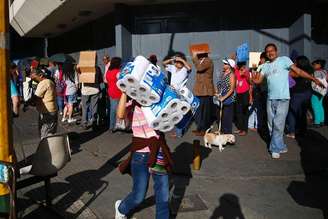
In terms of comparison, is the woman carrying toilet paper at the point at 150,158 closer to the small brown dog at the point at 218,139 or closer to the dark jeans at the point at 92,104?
the small brown dog at the point at 218,139

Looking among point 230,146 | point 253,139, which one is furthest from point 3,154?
point 253,139

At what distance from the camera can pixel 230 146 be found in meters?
8.21

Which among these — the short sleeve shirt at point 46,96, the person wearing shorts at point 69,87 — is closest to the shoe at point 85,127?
the person wearing shorts at point 69,87

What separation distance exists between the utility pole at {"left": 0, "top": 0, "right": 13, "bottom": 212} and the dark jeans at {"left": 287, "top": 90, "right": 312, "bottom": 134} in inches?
258

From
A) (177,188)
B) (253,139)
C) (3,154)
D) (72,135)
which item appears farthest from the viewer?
(72,135)

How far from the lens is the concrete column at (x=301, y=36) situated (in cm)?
1045

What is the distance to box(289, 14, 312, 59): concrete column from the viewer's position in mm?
10453

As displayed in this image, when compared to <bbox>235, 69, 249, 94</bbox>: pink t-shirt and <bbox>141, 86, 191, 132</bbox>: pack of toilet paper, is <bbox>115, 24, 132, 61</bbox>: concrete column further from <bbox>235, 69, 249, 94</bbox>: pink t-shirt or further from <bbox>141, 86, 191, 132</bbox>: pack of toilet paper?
<bbox>141, 86, 191, 132</bbox>: pack of toilet paper

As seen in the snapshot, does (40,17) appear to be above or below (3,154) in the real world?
above

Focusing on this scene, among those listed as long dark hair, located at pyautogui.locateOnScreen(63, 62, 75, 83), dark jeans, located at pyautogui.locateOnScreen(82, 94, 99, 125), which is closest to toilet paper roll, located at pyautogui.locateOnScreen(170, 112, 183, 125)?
dark jeans, located at pyautogui.locateOnScreen(82, 94, 99, 125)

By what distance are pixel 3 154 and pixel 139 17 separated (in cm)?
845

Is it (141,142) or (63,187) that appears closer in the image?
(141,142)

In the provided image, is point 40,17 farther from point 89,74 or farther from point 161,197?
point 161,197

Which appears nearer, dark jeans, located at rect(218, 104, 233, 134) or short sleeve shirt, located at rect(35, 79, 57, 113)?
short sleeve shirt, located at rect(35, 79, 57, 113)
